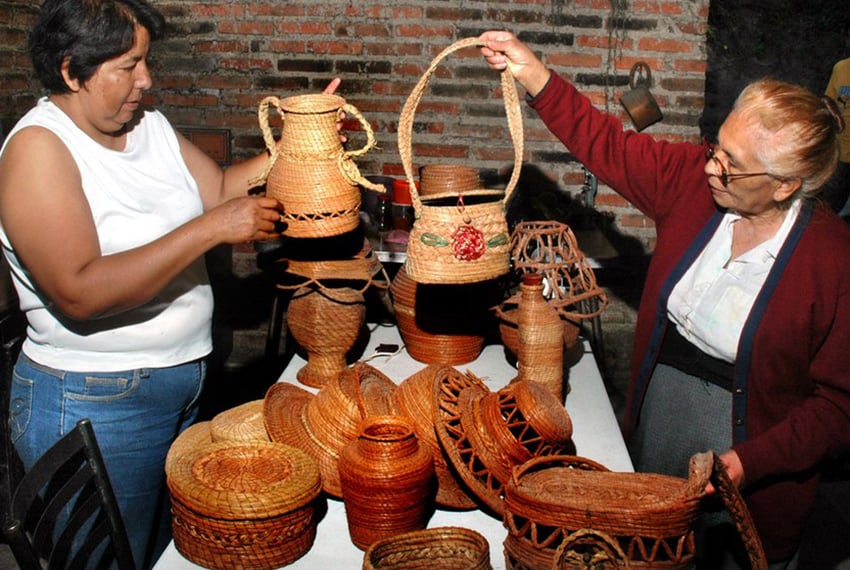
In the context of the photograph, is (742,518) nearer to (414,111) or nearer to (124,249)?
(414,111)

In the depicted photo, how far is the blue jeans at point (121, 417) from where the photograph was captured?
2391 mm

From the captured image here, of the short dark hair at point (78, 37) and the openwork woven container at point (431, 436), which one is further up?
the short dark hair at point (78, 37)

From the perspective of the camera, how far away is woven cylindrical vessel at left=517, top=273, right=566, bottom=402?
9.30 feet

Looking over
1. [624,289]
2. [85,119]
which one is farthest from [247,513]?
[624,289]

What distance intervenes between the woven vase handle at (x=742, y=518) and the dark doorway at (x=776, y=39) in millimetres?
7594

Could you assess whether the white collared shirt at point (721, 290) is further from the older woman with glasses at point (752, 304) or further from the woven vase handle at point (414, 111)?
the woven vase handle at point (414, 111)

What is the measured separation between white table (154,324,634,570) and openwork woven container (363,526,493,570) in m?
0.19

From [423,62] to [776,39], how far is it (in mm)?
5686

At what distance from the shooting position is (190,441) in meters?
2.38

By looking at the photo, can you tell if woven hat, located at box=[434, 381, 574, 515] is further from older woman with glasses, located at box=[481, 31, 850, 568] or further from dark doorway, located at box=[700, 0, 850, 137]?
dark doorway, located at box=[700, 0, 850, 137]

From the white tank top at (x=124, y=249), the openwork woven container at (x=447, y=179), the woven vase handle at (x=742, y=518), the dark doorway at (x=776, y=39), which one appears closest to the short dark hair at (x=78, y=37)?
the white tank top at (x=124, y=249)

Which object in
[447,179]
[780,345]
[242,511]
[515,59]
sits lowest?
[242,511]

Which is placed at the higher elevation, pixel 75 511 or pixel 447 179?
pixel 447 179

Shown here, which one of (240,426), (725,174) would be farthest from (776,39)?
(240,426)
